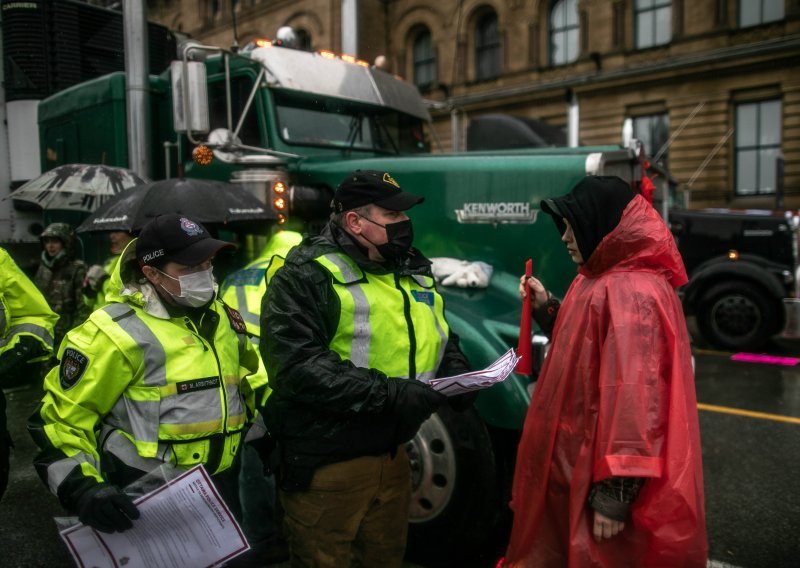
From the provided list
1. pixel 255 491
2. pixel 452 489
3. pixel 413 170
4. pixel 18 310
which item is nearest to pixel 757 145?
pixel 413 170

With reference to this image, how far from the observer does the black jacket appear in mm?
2076

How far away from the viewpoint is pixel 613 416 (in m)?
1.94

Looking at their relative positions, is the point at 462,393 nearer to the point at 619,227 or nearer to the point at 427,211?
the point at 619,227

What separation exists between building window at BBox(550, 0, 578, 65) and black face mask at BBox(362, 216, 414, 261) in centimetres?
2119

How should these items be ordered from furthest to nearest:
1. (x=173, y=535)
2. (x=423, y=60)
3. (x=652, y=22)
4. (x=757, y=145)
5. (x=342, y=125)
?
(x=423, y=60) < (x=652, y=22) < (x=757, y=145) < (x=342, y=125) < (x=173, y=535)

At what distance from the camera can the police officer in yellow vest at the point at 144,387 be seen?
A: 1.96 m

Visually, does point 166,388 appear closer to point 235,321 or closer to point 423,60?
point 235,321

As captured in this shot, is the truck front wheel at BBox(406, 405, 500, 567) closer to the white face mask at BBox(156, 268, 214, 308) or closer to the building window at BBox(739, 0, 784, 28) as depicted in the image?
the white face mask at BBox(156, 268, 214, 308)

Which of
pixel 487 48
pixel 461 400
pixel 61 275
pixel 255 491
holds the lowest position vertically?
pixel 255 491

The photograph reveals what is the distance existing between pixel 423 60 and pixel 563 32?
523 cm

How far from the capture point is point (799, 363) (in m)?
8.00

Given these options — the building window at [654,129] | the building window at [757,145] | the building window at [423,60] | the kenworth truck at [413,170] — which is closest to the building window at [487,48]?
the building window at [423,60]

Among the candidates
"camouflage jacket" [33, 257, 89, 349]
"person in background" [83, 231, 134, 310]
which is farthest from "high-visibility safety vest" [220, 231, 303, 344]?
"camouflage jacket" [33, 257, 89, 349]

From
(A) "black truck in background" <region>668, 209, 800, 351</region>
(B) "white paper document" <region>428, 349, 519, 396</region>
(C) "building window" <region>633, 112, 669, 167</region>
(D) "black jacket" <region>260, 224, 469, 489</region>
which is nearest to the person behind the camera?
(D) "black jacket" <region>260, 224, 469, 489</region>
